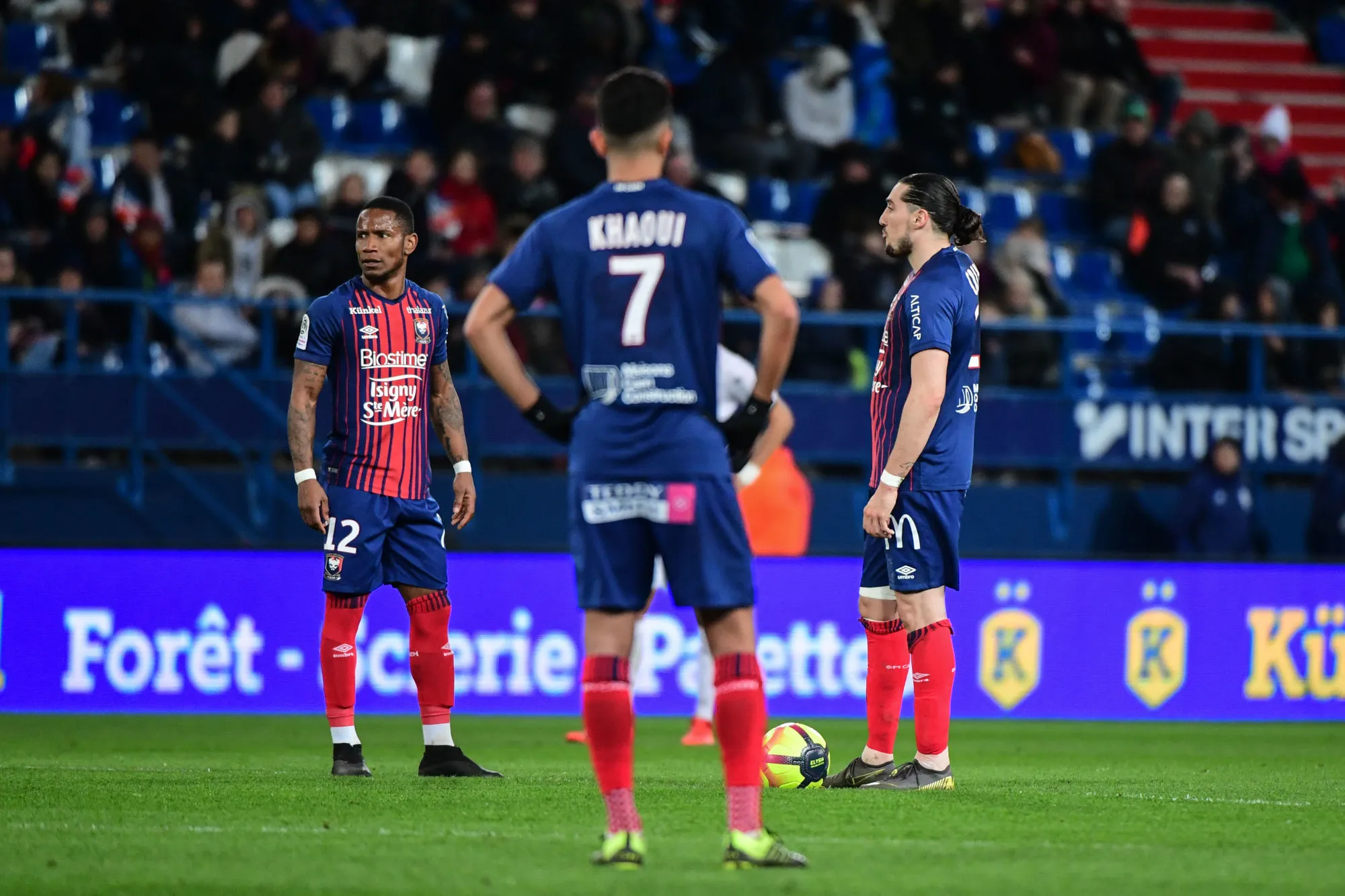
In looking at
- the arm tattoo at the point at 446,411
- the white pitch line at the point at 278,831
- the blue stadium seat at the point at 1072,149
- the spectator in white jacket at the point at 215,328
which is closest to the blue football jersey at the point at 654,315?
the white pitch line at the point at 278,831

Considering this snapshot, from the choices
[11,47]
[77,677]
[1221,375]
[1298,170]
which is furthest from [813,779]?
[1298,170]

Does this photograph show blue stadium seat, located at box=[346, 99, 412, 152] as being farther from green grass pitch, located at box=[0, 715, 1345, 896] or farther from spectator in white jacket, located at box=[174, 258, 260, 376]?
green grass pitch, located at box=[0, 715, 1345, 896]

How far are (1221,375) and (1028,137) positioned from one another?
465 cm

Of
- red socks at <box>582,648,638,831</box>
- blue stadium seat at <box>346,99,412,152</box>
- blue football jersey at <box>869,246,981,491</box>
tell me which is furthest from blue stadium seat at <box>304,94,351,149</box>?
red socks at <box>582,648,638,831</box>

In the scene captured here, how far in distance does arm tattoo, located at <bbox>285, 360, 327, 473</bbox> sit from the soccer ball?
220 cm

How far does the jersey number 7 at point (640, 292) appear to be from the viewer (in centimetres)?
554

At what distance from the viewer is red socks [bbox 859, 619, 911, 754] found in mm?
7910

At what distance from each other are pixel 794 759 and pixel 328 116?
36.3 feet

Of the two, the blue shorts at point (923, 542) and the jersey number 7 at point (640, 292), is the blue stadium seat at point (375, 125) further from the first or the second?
the jersey number 7 at point (640, 292)

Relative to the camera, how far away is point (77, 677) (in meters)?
12.4

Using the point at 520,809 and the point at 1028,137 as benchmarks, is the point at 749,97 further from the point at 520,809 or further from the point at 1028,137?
the point at 520,809

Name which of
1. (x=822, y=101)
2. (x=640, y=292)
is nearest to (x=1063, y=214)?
(x=822, y=101)

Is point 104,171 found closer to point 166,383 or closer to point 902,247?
point 166,383

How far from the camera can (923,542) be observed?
771 centimetres
